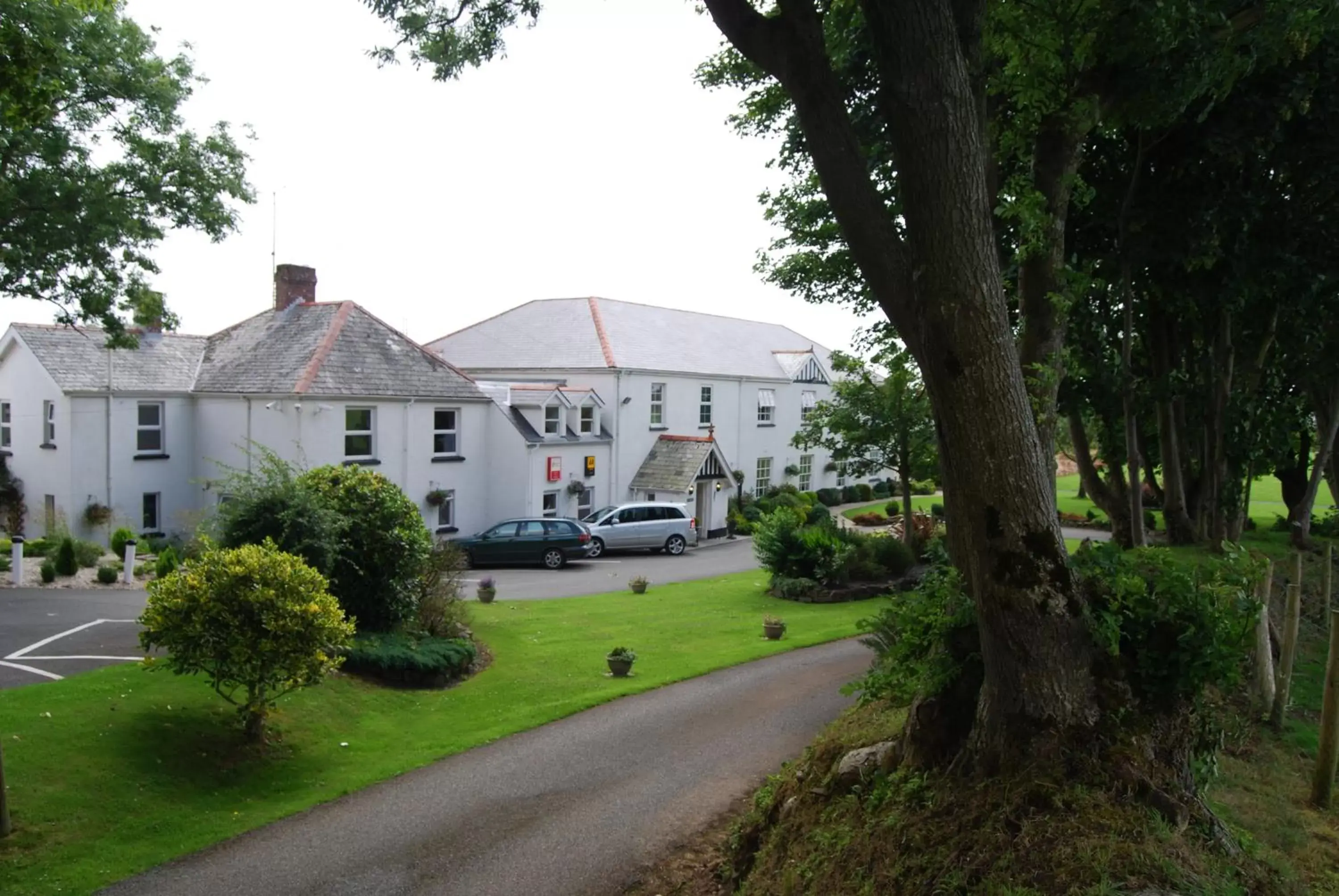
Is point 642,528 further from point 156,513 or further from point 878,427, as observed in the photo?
point 156,513

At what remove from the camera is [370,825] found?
9.66 metres

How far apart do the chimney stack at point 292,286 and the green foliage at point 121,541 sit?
1113 cm

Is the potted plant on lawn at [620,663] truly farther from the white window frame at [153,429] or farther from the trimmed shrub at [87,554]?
the white window frame at [153,429]

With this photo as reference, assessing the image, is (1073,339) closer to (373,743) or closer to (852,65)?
(852,65)

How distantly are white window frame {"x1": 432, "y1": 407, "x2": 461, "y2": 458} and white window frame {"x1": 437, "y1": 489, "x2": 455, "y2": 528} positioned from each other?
0.59 ft

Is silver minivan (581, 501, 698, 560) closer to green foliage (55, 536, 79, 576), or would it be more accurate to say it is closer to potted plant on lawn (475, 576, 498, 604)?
potted plant on lawn (475, 576, 498, 604)

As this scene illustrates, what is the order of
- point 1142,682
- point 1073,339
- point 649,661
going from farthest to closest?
point 649,661, point 1073,339, point 1142,682

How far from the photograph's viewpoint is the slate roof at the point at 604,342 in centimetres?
4381

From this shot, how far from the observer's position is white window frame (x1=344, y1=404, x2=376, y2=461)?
108ft

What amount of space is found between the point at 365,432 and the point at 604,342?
13121 millimetres

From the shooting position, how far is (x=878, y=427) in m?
29.5

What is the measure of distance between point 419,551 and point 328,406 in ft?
55.9

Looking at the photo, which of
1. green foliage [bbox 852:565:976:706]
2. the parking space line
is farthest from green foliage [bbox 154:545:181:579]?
green foliage [bbox 852:565:976:706]

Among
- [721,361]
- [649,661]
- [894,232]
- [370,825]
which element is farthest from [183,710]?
[721,361]
